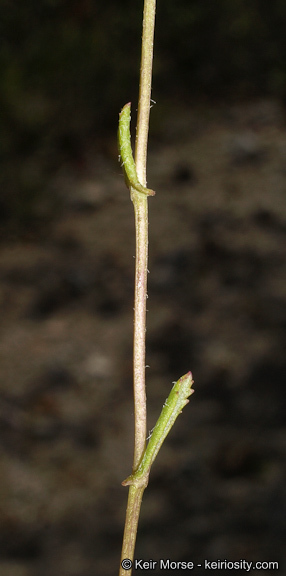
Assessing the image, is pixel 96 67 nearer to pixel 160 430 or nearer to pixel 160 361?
→ pixel 160 361

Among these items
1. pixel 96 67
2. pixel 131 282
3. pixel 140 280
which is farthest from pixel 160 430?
pixel 96 67

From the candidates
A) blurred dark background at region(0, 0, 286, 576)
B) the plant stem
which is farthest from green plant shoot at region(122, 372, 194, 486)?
blurred dark background at region(0, 0, 286, 576)

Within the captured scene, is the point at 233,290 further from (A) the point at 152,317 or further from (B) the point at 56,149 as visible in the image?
(B) the point at 56,149

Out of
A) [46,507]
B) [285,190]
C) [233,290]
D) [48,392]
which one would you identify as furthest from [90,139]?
[46,507]

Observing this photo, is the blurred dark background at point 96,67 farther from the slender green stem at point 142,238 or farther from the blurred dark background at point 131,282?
the slender green stem at point 142,238

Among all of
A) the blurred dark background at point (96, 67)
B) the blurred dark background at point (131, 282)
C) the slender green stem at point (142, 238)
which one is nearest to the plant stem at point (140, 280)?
the slender green stem at point (142, 238)

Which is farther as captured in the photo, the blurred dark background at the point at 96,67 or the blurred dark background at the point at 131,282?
the blurred dark background at the point at 96,67

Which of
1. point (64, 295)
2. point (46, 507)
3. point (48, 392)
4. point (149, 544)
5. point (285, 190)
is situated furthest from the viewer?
point (285, 190)

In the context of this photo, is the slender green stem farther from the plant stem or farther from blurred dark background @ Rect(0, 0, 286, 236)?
blurred dark background @ Rect(0, 0, 286, 236)
